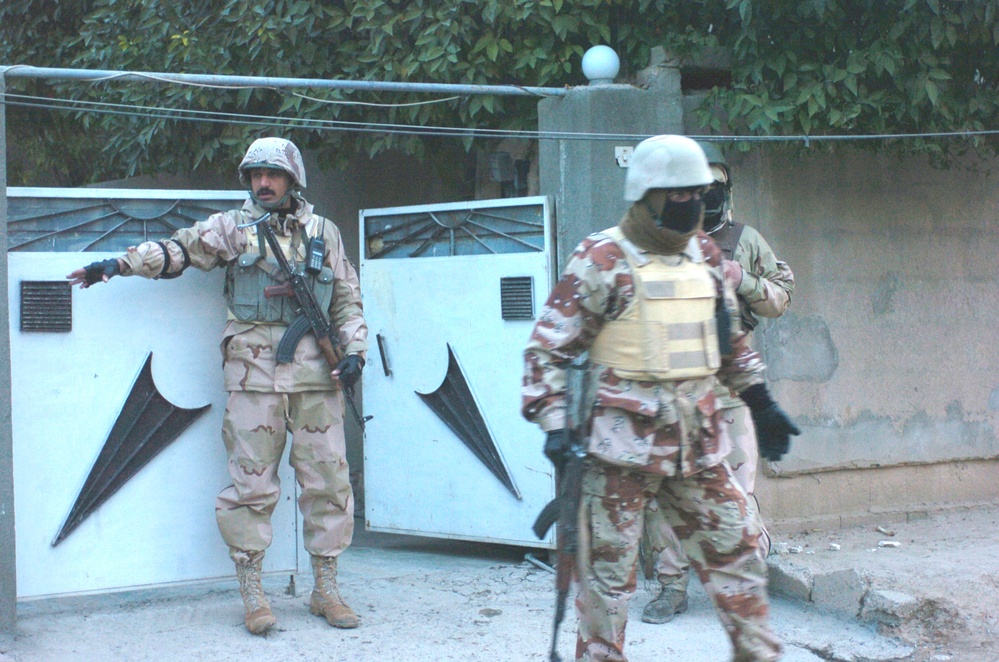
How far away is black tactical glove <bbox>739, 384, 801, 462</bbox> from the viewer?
11.9ft

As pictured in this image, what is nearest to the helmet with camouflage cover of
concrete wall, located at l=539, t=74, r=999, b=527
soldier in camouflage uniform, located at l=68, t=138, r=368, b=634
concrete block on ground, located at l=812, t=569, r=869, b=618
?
concrete wall, located at l=539, t=74, r=999, b=527

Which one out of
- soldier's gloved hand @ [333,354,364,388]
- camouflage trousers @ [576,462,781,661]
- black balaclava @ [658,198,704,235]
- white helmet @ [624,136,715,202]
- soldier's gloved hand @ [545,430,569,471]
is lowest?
camouflage trousers @ [576,462,781,661]

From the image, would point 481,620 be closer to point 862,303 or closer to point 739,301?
point 739,301

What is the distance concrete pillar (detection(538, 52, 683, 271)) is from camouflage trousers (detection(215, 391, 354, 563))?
154cm

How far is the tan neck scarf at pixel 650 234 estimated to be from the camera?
11.1 feet

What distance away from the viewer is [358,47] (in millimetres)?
6184

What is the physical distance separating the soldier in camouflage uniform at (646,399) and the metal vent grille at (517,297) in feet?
6.70

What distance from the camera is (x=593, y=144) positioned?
5.48 meters

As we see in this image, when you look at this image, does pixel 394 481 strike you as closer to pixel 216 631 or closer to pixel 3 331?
pixel 216 631

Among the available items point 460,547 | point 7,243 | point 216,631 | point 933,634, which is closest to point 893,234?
point 933,634

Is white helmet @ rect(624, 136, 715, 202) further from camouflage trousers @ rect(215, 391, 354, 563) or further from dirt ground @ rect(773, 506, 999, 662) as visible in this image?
dirt ground @ rect(773, 506, 999, 662)

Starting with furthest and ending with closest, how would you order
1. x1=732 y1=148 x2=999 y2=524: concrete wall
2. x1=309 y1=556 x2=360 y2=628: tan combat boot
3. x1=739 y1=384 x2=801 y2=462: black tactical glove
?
x1=732 y1=148 x2=999 y2=524: concrete wall → x1=309 y1=556 x2=360 y2=628: tan combat boot → x1=739 y1=384 x2=801 y2=462: black tactical glove

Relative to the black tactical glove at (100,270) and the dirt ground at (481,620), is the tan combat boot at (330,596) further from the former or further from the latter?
the black tactical glove at (100,270)

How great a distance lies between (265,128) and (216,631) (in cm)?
289
